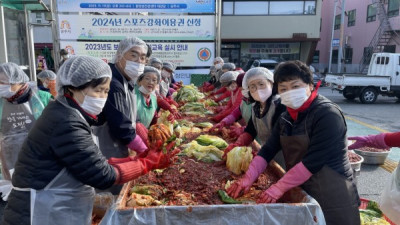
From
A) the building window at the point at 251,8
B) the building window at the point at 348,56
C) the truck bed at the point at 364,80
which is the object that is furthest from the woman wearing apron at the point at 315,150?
the building window at the point at 348,56

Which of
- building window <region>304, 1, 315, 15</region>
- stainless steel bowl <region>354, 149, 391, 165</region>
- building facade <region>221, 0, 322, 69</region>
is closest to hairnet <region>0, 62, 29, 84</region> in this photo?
stainless steel bowl <region>354, 149, 391, 165</region>

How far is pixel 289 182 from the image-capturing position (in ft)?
7.47

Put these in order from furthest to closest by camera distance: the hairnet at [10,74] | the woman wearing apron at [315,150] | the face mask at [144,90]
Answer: the face mask at [144,90] < the hairnet at [10,74] < the woman wearing apron at [315,150]

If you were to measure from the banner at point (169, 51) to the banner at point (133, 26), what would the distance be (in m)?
0.21

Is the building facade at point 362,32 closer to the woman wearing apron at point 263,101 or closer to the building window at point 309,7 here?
the building window at point 309,7

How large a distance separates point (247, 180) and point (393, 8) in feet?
88.6

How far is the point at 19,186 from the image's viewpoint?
1.99m

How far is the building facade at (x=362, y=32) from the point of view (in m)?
24.2

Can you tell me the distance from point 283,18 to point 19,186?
22.4 meters

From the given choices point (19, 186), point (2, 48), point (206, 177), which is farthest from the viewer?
point (2, 48)

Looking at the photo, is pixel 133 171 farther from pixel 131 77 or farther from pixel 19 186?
pixel 131 77

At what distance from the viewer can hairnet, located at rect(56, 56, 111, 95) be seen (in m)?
2.00

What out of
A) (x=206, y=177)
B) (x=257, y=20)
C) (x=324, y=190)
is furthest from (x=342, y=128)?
(x=257, y=20)

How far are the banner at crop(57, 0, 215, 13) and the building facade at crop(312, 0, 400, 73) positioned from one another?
1971 cm
